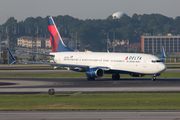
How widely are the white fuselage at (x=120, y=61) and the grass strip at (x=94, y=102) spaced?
628 inches

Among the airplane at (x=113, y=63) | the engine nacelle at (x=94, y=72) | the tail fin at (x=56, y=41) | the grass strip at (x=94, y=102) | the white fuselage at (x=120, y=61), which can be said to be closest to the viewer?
the grass strip at (x=94, y=102)

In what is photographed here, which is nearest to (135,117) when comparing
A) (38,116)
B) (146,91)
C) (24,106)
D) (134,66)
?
(38,116)

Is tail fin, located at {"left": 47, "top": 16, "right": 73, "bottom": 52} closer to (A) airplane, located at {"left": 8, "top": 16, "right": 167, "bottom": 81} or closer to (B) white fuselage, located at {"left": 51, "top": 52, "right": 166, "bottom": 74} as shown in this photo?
(A) airplane, located at {"left": 8, "top": 16, "right": 167, "bottom": 81}

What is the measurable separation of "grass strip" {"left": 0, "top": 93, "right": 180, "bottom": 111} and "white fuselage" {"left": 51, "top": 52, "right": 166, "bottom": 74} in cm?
1595

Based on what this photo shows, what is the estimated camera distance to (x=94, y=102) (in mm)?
30906

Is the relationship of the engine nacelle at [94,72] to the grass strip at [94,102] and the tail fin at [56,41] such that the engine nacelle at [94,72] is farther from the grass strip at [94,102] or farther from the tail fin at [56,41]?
the grass strip at [94,102]

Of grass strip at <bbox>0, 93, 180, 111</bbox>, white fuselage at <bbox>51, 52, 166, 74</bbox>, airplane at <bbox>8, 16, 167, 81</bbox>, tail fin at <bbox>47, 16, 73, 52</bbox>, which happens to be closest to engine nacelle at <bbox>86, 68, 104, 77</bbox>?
airplane at <bbox>8, 16, 167, 81</bbox>

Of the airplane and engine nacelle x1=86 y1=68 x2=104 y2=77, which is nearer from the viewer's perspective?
the airplane

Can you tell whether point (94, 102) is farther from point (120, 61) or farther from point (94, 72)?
point (120, 61)

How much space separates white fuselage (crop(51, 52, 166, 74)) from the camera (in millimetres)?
52250

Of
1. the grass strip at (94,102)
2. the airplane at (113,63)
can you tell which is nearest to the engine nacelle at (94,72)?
the airplane at (113,63)

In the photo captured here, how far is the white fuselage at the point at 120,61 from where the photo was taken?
171 ft

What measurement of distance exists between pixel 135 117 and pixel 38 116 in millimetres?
6967

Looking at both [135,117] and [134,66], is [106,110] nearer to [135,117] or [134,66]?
[135,117]
